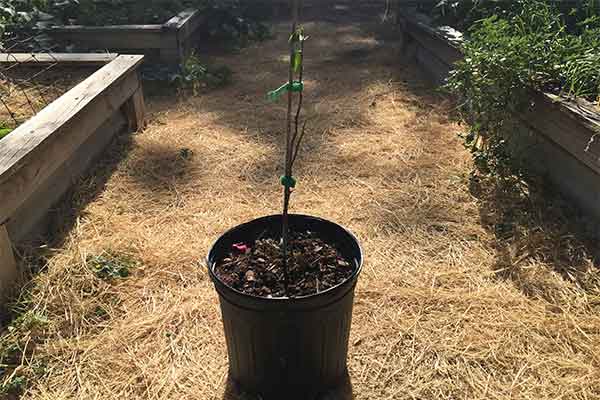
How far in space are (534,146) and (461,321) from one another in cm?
153

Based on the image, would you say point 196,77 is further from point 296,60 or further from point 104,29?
point 296,60

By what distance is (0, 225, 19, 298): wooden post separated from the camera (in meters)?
2.25

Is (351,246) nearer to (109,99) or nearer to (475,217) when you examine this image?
(475,217)

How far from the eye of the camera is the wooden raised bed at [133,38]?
537cm

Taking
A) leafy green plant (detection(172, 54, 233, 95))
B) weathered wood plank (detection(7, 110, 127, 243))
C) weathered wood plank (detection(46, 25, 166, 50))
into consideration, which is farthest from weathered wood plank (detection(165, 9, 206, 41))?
weathered wood plank (detection(7, 110, 127, 243))

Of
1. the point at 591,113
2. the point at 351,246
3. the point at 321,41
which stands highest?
the point at 591,113

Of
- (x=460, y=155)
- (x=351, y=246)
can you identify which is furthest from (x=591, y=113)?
(x=351, y=246)

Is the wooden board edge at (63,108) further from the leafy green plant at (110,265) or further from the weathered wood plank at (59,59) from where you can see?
the leafy green plant at (110,265)

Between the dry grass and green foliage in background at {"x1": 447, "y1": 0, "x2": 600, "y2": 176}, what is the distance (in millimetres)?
338

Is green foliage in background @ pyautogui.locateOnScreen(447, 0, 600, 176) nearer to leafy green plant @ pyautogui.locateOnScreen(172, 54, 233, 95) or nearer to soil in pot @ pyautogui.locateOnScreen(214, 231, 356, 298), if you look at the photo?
soil in pot @ pyautogui.locateOnScreen(214, 231, 356, 298)

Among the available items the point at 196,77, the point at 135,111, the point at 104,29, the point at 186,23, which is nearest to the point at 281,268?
the point at 135,111

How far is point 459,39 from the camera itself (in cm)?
456

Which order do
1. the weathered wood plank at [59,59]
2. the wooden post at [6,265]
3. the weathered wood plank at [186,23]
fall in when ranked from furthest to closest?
1. the weathered wood plank at [186,23]
2. the weathered wood plank at [59,59]
3. the wooden post at [6,265]

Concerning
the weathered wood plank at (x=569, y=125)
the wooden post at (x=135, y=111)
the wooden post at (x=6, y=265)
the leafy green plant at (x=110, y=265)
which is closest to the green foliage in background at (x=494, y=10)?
the weathered wood plank at (x=569, y=125)
